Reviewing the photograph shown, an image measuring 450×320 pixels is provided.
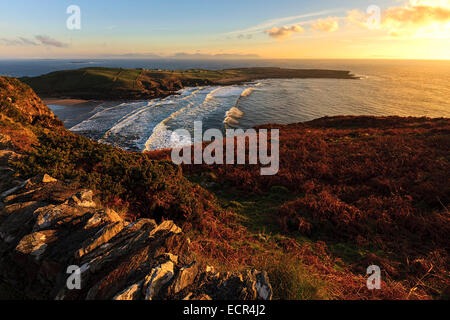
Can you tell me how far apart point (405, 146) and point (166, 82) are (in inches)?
3274

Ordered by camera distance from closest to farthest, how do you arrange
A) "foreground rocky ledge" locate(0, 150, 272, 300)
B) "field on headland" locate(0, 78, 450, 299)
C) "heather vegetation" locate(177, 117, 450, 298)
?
1. "foreground rocky ledge" locate(0, 150, 272, 300)
2. "field on headland" locate(0, 78, 450, 299)
3. "heather vegetation" locate(177, 117, 450, 298)

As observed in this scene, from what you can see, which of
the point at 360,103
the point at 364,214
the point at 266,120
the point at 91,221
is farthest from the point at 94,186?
the point at 360,103

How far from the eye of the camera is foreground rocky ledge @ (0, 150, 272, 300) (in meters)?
3.02

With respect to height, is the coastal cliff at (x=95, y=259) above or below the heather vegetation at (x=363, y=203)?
above

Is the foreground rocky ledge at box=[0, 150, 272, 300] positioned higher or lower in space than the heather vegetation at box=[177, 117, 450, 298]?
higher

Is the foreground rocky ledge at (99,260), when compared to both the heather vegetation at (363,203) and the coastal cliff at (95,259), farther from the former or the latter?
the heather vegetation at (363,203)

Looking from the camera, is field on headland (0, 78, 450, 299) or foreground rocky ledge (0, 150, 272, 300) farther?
field on headland (0, 78, 450, 299)

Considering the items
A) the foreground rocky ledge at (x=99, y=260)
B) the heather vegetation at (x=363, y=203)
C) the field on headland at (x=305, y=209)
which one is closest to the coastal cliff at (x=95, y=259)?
the foreground rocky ledge at (x=99, y=260)

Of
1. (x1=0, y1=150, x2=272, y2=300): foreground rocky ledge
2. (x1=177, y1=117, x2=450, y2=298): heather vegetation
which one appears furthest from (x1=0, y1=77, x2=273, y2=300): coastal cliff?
(x1=177, y1=117, x2=450, y2=298): heather vegetation

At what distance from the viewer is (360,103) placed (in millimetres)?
52469

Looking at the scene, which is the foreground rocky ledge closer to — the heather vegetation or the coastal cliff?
the coastal cliff

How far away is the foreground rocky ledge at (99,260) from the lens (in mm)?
3018

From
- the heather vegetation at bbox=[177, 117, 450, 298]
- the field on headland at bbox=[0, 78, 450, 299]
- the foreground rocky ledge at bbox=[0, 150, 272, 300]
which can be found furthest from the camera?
the heather vegetation at bbox=[177, 117, 450, 298]
